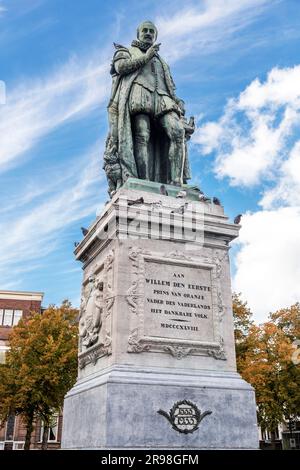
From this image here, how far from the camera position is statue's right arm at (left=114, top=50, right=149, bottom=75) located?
1230cm

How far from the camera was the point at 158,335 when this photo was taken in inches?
376

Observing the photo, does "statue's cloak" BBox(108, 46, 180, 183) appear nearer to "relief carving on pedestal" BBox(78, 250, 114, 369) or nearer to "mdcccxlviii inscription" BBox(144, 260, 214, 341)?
"relief carving on pedestal" BBox(78, 250, 114, 369)

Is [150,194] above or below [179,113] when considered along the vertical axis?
below

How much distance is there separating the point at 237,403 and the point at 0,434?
46.1m

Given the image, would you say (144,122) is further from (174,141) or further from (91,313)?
(91,313)

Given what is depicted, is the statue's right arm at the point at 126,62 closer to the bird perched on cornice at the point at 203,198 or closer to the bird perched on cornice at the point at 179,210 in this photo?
the bird perched on cornice at the point at 203,198

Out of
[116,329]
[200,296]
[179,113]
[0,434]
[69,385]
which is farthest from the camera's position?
[0,434]

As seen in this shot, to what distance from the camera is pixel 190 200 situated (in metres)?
11.5

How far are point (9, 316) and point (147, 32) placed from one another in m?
46.6

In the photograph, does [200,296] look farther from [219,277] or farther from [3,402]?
[3,402]

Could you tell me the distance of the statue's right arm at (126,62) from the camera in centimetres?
1230

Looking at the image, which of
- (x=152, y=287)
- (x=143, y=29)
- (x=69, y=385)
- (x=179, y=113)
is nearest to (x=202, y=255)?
(x=152, y=287)

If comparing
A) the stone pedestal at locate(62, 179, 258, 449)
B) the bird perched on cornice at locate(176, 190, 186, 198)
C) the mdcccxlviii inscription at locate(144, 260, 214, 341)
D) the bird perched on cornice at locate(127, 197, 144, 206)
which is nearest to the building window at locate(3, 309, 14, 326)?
the stone pedestal at locate(62, 179, 258, 449)

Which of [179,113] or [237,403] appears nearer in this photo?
[237,403]
